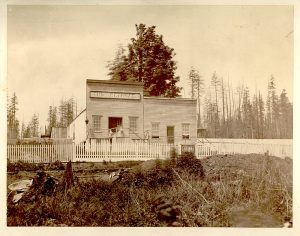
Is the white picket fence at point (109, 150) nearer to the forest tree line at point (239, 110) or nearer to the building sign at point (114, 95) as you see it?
the forest tree line at point (239, 110)

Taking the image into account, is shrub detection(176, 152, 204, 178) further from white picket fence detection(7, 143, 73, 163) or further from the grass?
white picket fence detection(7, 143, 73, 163)

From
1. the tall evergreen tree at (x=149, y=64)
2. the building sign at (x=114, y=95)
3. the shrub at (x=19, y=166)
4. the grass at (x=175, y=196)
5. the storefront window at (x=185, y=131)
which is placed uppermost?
the tall evergreen tree at (x=149, y=64)

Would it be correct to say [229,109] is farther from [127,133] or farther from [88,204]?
[88,204]

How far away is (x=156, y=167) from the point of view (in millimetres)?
3998

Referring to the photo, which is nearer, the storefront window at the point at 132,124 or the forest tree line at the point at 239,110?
the forest tree line at the point at 239,110

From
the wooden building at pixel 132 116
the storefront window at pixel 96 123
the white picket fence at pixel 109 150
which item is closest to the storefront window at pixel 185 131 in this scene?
the wooden building at pixel 132 116

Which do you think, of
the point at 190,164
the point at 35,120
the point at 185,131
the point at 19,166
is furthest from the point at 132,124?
the point at 19,166

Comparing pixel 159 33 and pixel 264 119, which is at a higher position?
pixel 159 33

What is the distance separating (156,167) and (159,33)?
1.20m

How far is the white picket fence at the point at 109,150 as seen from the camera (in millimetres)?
3961

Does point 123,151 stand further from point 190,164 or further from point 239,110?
point 239,110

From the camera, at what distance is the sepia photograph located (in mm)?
3902
